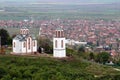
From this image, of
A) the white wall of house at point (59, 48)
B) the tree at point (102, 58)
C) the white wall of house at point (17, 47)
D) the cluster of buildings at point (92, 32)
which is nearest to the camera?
the white wall of house at point (59, 48)

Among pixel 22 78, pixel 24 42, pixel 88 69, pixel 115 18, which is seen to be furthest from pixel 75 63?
pixel 115 18

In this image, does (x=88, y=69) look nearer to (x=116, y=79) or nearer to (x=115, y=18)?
(x=116, y=79)

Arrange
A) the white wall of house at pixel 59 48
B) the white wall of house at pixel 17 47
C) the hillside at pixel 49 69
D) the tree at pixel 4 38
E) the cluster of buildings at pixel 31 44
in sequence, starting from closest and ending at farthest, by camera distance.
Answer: the hillside at pixel 49 69, the white wall of house at pixel 59 48, the cluster of buildings at pixel 31 44, the white wall of house at pixel 17 47, the tree at pixel 4 38

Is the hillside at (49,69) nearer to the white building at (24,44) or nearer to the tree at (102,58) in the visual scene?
the white building at (24,44)

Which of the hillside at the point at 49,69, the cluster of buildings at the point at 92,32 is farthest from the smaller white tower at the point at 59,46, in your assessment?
the cluster of buildings at the point at 92,32

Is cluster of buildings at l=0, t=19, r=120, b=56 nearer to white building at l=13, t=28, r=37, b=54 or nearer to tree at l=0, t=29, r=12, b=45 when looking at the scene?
tree at l=0, t=29, r=12, b=45

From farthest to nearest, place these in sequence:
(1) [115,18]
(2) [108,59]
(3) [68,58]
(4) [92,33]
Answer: (1) [115,18] → (4) [92,33] → (2) [108,59] → (3) [68,58]

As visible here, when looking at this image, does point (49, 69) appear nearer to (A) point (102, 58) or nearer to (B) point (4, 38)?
(A) point (102, 58)

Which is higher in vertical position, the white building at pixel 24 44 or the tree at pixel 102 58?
the white building at pixel 24 44

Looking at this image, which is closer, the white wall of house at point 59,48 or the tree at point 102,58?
the white wall of house at point 59,48
